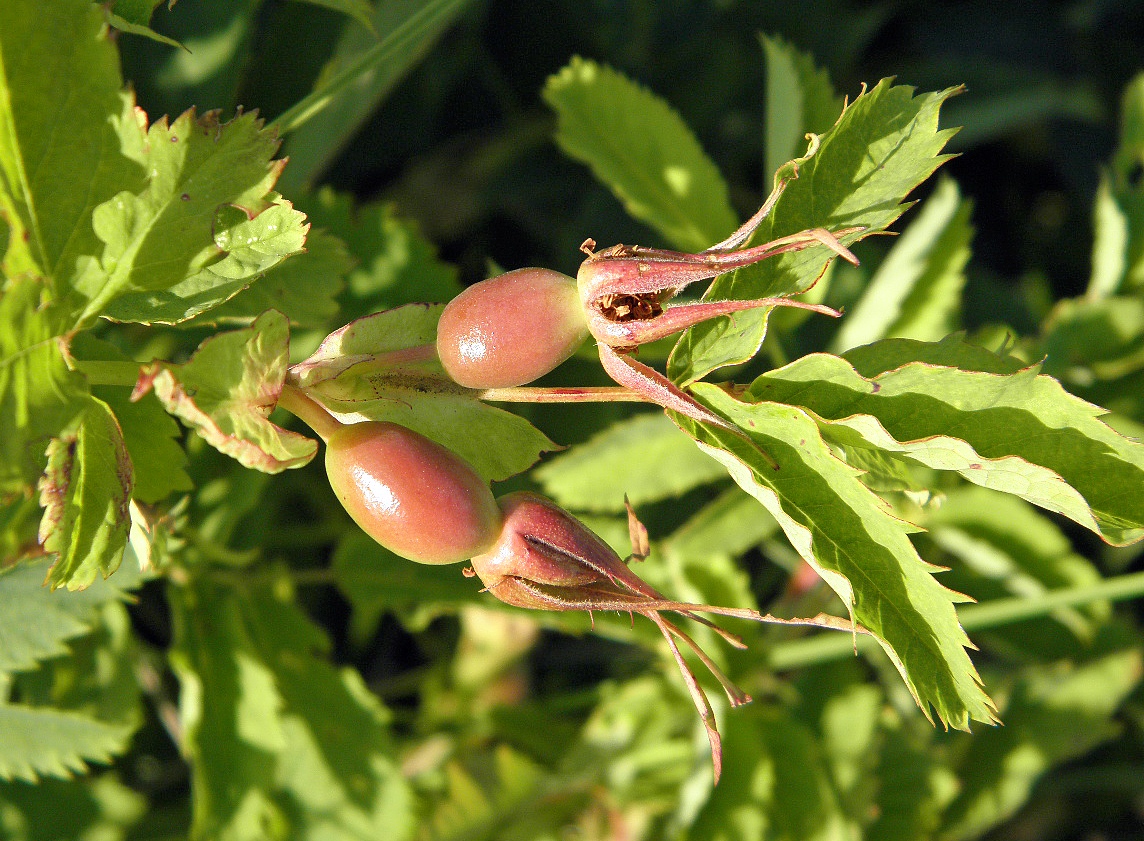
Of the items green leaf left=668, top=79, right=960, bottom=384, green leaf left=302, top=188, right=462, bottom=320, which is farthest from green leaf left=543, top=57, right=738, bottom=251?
green leaf left=668, top=79, right=960, bottom=384

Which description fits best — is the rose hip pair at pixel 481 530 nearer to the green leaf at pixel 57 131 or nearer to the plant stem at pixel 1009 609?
the green leaf at pixel 57 131

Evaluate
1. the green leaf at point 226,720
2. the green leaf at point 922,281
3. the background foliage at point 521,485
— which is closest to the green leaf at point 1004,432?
the background foliage at point 521,485

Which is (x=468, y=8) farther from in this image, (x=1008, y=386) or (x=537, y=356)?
(x=1008, y=386)

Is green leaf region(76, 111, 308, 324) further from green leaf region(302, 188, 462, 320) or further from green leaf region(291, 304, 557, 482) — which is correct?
green leaf region(302, 188, 462, 320)

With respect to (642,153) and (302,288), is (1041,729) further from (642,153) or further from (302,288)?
(302,288)

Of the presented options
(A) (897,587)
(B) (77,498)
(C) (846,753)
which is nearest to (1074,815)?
(C) (846,753)

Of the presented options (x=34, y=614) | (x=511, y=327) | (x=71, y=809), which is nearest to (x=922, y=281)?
(x=511, y=327)
